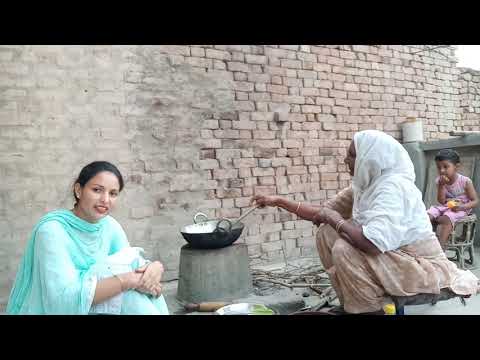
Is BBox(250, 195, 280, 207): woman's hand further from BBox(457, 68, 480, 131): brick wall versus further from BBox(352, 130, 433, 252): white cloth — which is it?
BBox(457, 68, 480, 131): brick wall

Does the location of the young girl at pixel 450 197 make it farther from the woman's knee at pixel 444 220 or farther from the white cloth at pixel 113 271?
the white cloth at pixel 113 271

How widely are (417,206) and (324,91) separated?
137 inches

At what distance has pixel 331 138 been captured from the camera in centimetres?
576

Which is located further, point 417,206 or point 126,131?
point 126,131

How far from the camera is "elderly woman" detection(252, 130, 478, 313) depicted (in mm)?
2459

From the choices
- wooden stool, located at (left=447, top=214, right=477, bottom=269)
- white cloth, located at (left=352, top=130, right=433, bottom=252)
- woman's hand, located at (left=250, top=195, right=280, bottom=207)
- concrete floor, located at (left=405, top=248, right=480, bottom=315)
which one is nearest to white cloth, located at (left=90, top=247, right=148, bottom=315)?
white cloth, located at (left=352, top=130, right=433, bottom=252)

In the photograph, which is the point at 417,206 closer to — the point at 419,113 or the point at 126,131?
the point at 126,131

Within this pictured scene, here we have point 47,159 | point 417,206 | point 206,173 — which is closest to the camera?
point 417,206

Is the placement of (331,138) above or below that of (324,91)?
below

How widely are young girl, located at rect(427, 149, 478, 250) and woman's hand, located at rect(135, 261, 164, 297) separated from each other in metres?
3.53

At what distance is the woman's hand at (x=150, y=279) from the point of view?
75.7 inches

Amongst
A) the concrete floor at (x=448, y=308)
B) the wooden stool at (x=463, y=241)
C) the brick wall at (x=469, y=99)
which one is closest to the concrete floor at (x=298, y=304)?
the concrete floor at (x=448, y=308)

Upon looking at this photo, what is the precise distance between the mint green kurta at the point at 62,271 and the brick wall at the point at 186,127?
2201 millimetres

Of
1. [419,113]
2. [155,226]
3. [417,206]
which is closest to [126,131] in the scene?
[155,226]
